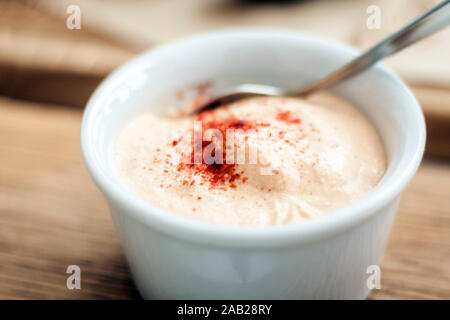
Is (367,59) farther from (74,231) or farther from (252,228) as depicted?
(74,231)

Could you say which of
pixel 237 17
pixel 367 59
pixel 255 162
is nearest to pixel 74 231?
pixel 255 162

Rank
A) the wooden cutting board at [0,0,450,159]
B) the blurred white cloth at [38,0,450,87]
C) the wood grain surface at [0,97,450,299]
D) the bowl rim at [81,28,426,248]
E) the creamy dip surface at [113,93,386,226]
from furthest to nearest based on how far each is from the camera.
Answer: the blurred white cloth at [38,0,450,87], the wooden cutting board at [0,0,450,159], the wood grain surface at [0,97,450,299], the creamy dip surface at [113,93,386,226], the bowl rim at [81,28,426,248]

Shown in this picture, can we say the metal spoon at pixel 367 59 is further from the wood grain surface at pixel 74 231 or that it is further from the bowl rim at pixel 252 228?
the wood grain surface at pixel 74 231

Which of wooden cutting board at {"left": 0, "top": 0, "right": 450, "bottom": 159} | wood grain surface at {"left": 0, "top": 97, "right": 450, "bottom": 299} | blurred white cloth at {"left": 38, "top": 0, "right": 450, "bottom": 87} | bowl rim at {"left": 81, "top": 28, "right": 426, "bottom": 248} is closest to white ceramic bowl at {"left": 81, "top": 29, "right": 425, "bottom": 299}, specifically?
bowl rim at {"left": 81, "top": 28, "right": 426, "bottom": 248}

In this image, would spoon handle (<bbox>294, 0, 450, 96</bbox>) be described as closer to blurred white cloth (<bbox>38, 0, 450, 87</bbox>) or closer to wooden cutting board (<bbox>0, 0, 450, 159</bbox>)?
wooden cutting board (<bbox>0, 0, 450, 159</bbox>)

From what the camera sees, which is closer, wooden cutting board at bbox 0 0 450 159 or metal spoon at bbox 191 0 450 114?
metal spoon at bbox 191 0 450 114
